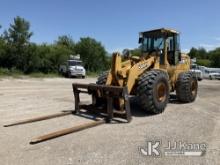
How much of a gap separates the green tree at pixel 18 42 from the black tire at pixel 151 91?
90.4 ft

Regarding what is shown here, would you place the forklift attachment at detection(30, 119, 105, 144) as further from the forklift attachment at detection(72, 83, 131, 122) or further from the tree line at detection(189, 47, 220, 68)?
the tree line at detection(189, 47, 220, 68)

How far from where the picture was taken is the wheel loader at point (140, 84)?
812 cm

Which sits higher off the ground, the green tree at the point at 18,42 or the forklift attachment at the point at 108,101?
the green tree at the point at 18,42

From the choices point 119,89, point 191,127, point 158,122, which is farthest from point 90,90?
point 191,127

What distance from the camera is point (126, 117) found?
803 cm

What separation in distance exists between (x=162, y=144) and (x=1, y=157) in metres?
3.06

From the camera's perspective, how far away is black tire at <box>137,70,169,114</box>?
851cm

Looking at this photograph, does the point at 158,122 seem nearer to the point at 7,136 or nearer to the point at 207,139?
the point at 207,139

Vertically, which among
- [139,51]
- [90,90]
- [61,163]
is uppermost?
[139,51]

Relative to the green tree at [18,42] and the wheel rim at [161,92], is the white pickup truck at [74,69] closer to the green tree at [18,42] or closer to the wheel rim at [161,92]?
the green tree at [18,42]

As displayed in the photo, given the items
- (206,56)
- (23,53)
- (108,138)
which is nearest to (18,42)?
(23,53)

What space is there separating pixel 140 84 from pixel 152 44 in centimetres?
296

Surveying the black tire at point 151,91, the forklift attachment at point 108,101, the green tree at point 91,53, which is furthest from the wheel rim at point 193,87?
the green tree at point 91,53

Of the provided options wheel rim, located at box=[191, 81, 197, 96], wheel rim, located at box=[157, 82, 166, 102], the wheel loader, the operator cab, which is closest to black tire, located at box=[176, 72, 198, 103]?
the wheel loader
